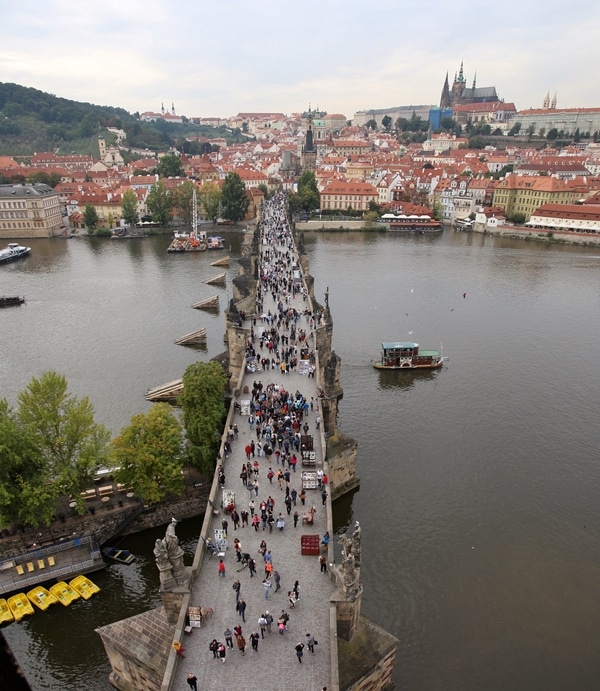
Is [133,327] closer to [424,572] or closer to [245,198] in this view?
[424,572]

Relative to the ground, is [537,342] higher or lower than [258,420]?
lower

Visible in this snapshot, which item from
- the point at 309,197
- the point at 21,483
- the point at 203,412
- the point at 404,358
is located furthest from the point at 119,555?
the point at 309,197

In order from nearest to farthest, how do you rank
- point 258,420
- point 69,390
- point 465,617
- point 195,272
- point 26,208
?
point 465,617 → point 258,420 → point 69,390 → point 195,272 → point 26,208

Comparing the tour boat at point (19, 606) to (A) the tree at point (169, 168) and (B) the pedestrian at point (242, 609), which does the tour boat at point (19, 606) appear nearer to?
(B) the pedestrian at point (242, 609)

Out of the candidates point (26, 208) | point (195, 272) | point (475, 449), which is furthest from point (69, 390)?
point (26, 208)

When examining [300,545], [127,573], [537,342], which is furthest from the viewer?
[537,342]

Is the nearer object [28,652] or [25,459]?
[28,652]

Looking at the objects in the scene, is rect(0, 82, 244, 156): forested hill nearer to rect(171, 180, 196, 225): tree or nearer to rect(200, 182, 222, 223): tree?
rect(171, 180, 196, 225): tree
